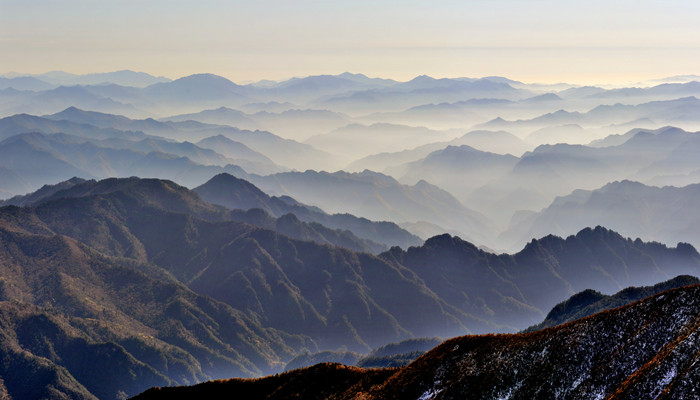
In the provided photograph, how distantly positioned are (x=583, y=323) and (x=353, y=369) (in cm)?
3540

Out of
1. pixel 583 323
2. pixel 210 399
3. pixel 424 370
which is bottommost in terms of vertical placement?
pixel 210 399

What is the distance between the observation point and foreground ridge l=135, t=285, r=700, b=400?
58.8 metres

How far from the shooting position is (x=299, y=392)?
314 feet

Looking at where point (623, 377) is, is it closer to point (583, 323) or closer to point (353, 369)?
point (583, 323)

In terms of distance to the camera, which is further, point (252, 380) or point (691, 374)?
point (252, 380)

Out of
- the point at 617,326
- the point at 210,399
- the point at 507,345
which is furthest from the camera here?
the point at 210,399

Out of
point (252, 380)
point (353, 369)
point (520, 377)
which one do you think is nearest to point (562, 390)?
point (520, 377)

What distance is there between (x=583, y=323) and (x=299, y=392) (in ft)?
129

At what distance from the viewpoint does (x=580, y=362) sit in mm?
71250

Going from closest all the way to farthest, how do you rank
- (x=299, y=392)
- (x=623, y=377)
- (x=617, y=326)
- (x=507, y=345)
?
(x=623, y=377) → (x=617, y=326) → (x=507, y=345) → (x=299, y=392)

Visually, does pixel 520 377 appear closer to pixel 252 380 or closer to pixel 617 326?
pixel 617 326

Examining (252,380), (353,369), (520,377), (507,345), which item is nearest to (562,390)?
(520,377)

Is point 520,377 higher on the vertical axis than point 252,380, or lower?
higher

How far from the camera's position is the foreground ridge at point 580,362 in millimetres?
58844
